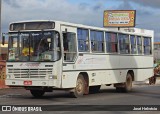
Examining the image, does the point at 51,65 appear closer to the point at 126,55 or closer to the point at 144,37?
the point at 126,55

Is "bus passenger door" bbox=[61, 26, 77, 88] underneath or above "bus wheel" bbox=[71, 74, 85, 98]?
above

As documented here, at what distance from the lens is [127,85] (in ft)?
81.6

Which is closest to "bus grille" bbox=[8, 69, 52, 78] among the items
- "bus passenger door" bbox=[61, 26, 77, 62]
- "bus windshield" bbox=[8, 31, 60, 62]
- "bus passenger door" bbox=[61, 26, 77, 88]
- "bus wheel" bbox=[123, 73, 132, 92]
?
"bus windshield" bbox=[8, 31, 60, 62]

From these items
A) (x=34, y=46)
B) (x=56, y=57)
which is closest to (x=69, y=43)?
(x=56, y=57)

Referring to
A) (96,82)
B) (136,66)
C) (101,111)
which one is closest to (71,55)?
(96,82)

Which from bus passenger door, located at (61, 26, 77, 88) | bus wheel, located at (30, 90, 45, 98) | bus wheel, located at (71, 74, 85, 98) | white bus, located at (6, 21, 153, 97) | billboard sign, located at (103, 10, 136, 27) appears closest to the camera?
white bus, located at (6, 21, 153, 97)

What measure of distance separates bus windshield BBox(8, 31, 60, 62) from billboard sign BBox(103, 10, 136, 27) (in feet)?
151

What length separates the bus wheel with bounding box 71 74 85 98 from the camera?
64.8ft

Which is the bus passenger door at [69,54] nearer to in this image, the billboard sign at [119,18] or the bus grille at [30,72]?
the bus grille at [30,72]

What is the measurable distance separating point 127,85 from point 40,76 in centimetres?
753

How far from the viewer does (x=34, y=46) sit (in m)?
18.8

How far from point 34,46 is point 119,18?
47.4 m

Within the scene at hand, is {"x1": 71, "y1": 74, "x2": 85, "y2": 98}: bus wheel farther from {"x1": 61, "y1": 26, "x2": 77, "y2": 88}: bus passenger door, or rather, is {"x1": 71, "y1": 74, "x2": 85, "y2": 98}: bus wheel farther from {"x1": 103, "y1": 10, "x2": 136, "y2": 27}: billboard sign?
{"x1": 103, "y1": 10, "x2": 136, "y2": 27}: billboard sign

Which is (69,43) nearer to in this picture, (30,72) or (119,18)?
(30,72)
